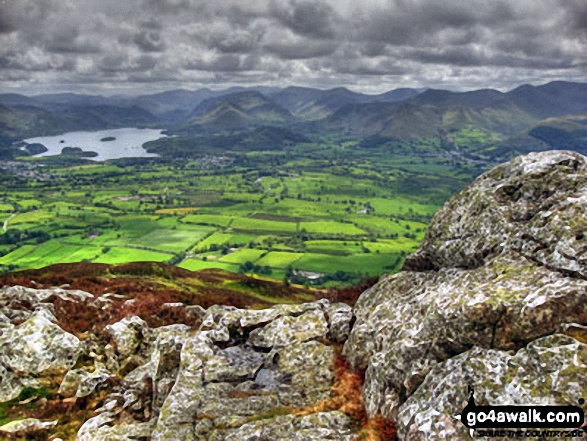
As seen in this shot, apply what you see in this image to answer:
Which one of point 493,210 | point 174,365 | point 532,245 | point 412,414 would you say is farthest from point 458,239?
point 174,365

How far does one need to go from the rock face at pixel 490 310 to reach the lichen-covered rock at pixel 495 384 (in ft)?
0.12

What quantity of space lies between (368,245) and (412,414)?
172 metres

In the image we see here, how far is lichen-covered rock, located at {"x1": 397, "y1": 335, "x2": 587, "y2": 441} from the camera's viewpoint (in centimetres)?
1445

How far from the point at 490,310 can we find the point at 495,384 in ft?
9.88

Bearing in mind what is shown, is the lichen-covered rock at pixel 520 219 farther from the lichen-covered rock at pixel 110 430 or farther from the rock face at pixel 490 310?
the lichen-covered rock at pixel 110 430

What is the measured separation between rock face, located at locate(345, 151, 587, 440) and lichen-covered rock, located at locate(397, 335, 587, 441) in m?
0.04

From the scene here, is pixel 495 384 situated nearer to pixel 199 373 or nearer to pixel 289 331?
pixel 289 331

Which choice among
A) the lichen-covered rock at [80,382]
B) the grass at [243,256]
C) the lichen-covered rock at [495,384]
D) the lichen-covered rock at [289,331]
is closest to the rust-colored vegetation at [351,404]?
the lichen-covered rock at [495,384]

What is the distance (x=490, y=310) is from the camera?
1730 cm

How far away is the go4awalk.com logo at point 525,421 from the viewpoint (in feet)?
44.7

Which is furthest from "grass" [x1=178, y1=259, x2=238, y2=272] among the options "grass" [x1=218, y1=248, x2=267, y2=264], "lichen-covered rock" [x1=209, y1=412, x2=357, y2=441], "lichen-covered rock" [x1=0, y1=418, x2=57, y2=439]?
"lichen-covered rock" [x1=209, y1=412, x2=357, y2=441]

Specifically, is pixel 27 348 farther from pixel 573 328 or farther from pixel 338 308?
pixel 573 328

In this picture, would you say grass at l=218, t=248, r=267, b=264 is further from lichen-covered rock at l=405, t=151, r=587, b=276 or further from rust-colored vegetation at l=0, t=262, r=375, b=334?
lichen-covered rock at l=405, t=151, r=587, b=276

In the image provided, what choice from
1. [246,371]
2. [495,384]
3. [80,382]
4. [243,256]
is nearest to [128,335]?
[80,382]
